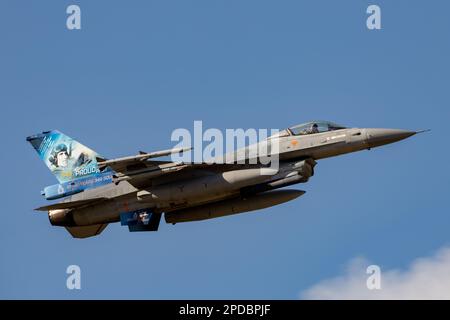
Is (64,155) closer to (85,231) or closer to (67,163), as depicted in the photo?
(67,163)

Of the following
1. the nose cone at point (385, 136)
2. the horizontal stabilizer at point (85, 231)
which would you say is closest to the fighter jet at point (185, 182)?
the nose cone at point (385, 136)

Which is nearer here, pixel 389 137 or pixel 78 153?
pixel 389 137

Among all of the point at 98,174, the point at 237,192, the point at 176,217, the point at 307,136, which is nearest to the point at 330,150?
the point at 307,136

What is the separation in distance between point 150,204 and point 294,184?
3937 mm

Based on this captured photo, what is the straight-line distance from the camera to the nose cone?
84.8 feet

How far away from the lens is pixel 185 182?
84.6ft

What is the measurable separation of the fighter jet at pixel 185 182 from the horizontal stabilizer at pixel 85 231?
21 centimetres

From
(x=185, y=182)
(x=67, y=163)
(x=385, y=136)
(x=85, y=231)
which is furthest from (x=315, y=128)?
(x=85, y=231)

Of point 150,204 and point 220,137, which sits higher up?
point 220,137

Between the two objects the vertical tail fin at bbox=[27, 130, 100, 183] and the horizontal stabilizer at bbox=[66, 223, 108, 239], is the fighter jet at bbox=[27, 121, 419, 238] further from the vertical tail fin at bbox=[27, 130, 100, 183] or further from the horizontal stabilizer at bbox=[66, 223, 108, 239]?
the horizontal stabilizer at bbox=[66, 223, 108, 239]

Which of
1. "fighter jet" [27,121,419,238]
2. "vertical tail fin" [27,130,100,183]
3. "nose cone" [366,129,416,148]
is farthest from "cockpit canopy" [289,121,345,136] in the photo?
"vertical tail fin" [27,130,100,183]

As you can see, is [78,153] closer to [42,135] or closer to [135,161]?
[42,135]

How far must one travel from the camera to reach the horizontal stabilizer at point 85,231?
28.0 m

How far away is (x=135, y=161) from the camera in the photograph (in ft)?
81.8
